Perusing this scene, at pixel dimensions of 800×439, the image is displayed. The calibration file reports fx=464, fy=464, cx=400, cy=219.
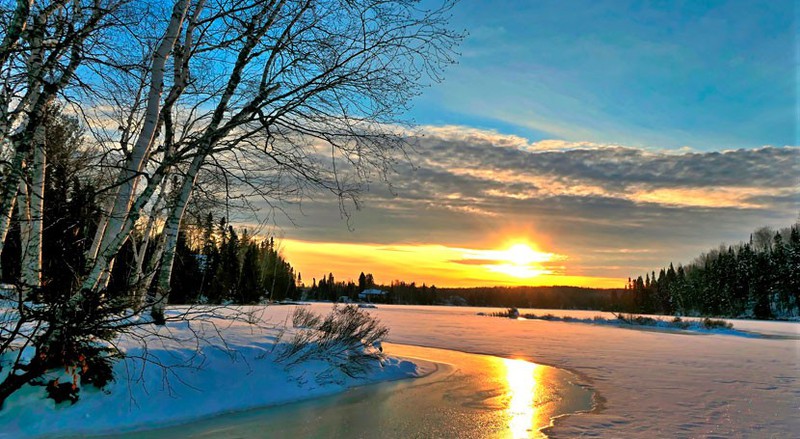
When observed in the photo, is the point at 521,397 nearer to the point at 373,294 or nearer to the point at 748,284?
the point at 748,284

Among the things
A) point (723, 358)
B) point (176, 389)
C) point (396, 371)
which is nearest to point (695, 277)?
point (723, 358)

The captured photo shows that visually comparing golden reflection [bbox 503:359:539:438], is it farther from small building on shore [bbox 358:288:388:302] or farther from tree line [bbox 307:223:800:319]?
small building on shore [bbox 358:288:388:302]

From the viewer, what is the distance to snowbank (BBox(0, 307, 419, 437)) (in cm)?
632

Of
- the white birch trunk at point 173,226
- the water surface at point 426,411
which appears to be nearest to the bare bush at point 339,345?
the water surface at point 426,411

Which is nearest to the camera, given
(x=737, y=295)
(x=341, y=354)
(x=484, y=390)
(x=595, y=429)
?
(x=595, y=429)

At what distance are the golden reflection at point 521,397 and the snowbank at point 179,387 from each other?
3536mm

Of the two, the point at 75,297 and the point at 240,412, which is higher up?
the point at 75,297

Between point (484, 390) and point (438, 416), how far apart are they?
2.59 m

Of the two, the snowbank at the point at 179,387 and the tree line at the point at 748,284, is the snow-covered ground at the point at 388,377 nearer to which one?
the snowbank at the point at 179,387

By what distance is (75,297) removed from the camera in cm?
473

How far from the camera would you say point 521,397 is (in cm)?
941

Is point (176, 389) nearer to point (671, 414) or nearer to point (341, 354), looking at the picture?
point (341, 354)

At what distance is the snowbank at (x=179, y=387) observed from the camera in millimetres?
6320

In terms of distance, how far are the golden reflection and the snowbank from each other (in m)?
3.54
